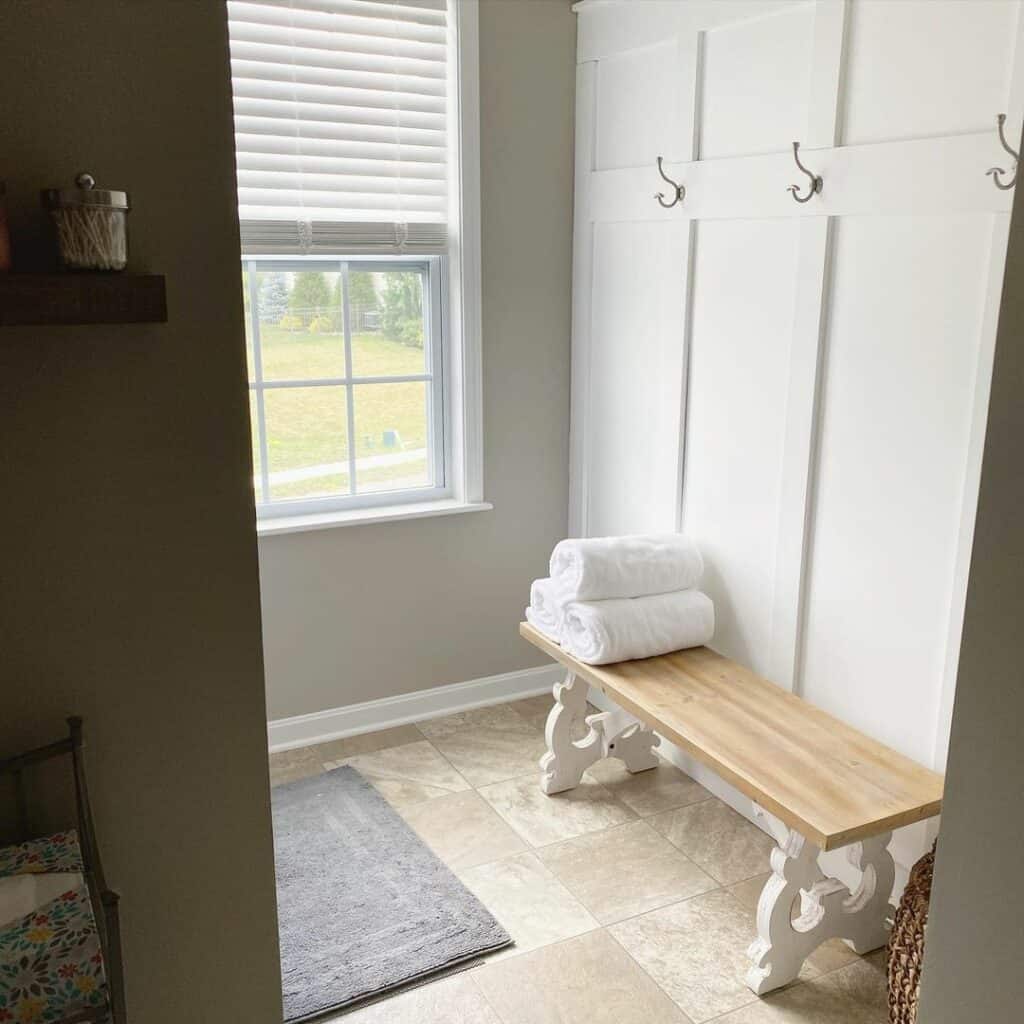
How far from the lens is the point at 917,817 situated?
6.57 ft

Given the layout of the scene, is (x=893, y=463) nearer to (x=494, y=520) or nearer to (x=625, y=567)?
(x=625, y=567)

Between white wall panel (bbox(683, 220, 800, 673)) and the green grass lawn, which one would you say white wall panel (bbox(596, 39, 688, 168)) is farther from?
the green grass lawn

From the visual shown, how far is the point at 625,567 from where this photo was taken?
269 centimetres

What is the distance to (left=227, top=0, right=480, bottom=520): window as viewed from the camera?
2.76m

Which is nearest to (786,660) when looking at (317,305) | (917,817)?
(917,817)

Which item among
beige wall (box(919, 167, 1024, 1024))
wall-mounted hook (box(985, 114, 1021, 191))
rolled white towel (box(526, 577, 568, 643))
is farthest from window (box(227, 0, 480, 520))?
beige wall (box(919, 167, 1024, 1024))

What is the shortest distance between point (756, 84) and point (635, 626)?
136cm

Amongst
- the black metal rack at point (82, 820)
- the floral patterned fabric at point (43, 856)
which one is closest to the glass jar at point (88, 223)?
the black metal rack at point (82, 820)

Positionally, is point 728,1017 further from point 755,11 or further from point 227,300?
point 755,11

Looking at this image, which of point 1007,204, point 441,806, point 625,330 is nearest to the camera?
point 1007,204

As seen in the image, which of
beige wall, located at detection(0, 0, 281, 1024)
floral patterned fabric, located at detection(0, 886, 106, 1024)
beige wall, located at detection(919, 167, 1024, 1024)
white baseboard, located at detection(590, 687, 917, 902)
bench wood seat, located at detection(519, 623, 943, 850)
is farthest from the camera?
white baseboard, located at detection(590, 687, 917, 902)

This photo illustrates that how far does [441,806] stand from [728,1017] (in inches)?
39.9

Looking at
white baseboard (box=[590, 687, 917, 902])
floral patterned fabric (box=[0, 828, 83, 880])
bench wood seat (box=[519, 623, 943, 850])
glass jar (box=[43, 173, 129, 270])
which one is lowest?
white baseboard (box=[590, 687, 917, 902])

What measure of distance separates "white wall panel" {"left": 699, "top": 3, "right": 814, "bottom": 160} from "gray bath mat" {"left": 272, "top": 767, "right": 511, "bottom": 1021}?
194 cm
